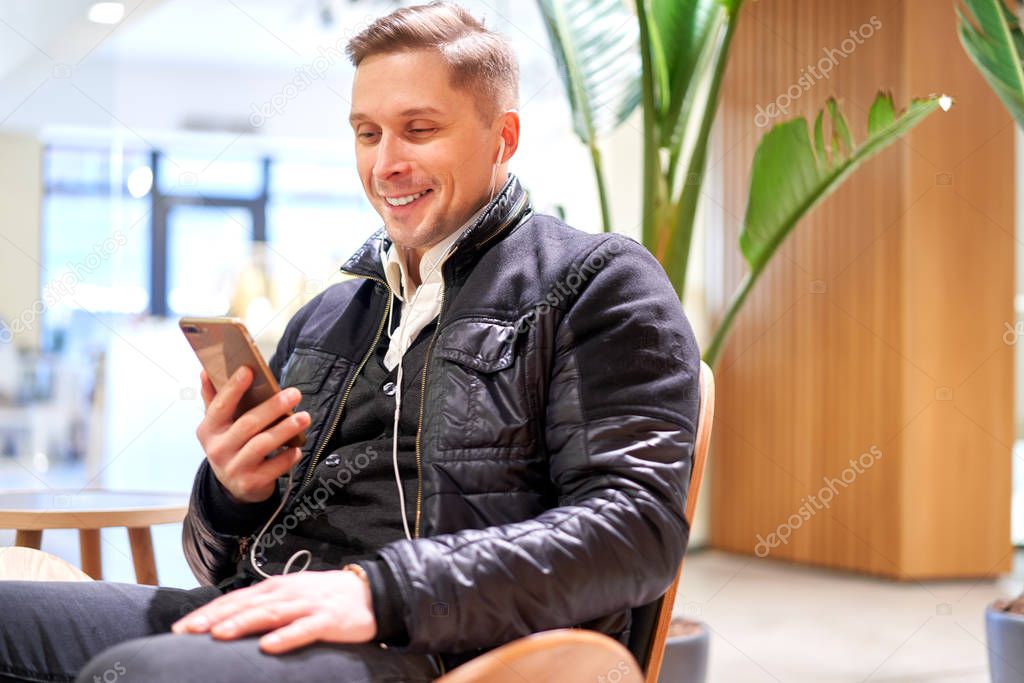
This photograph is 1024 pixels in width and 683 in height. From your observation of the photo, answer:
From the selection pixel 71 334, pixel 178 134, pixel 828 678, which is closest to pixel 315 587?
pixel 828 678

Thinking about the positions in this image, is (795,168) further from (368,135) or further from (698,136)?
(368,135)

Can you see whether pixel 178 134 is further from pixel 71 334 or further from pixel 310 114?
pixel 71 334

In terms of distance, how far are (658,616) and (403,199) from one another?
0.60 m

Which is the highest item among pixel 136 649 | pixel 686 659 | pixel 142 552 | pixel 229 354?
pixel 229 354

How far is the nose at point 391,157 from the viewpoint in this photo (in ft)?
4.52

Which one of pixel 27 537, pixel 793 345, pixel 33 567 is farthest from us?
pixel 793 345

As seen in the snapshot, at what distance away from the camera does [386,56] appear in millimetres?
1379

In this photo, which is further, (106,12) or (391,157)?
(106,12)

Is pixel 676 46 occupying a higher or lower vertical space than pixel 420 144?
higher

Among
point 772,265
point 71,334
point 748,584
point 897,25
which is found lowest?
point 748,584

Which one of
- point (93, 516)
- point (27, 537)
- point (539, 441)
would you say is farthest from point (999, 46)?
point (27, 537)

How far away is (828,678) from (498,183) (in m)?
2.10

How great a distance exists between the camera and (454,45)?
1.38 m

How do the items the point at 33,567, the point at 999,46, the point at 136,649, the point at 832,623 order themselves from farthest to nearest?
the point at 832,623
the point at 999,46
the point at 33,567
the point at 136,649
